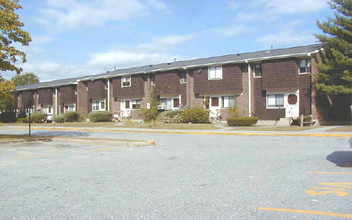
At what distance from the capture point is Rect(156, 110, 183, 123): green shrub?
3462 cm

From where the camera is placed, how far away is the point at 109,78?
151ft

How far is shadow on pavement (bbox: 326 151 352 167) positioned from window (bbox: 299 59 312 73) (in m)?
20.1

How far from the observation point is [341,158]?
9.84 m

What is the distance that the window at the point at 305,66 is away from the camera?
29.7 m

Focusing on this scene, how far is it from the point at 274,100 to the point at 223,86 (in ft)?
17.8

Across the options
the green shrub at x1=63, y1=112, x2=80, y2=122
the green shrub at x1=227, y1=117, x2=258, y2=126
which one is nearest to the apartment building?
the green shrub at x1=63, y1=112, x2=80, y2=122

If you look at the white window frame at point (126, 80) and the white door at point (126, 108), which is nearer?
the white window frame at point (126, 80)

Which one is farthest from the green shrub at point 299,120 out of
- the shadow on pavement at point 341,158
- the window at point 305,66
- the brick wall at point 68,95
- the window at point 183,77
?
the brick wall at point 68,95

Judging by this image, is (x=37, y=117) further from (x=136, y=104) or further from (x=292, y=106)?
(x=292, y=106)

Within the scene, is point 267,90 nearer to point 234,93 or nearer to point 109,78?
point 234,93

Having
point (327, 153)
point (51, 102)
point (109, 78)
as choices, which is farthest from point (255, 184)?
point (51, 102)

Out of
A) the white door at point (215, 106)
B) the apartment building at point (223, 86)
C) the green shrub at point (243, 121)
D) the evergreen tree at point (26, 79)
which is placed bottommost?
the green shrub at point (243, 121)

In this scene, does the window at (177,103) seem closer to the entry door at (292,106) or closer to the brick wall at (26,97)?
the entry door at (292,106)

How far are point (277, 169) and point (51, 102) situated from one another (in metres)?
51.9
